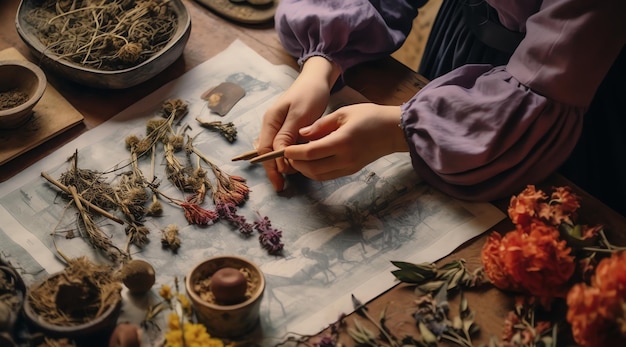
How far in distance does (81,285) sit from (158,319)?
107 mm

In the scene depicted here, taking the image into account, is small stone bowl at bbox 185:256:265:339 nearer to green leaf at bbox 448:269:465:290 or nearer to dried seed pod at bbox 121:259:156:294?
dried seed pod at bbox 121:259:156:294

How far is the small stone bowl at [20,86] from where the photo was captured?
960 millimetres

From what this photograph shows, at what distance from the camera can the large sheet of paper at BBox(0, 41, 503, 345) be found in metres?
0.81

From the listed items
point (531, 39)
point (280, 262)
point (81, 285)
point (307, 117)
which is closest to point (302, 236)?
point (280, 262)

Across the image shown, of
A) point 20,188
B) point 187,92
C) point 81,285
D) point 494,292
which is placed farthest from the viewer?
point 187,92

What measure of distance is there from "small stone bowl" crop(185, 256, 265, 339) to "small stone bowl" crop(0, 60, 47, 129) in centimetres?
43

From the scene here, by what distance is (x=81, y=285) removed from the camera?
71cm

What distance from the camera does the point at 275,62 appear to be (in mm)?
1127

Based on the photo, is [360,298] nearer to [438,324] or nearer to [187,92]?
[438,324]

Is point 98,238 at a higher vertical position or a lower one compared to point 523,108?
lower

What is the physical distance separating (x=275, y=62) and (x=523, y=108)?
46 centimetres

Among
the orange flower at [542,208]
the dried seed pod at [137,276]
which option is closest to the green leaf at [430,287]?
the orange flower at [542,208]

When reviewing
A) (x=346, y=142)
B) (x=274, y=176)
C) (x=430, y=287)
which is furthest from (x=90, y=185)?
(x=430, y=287)

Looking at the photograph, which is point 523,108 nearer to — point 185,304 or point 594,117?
point 594,117
